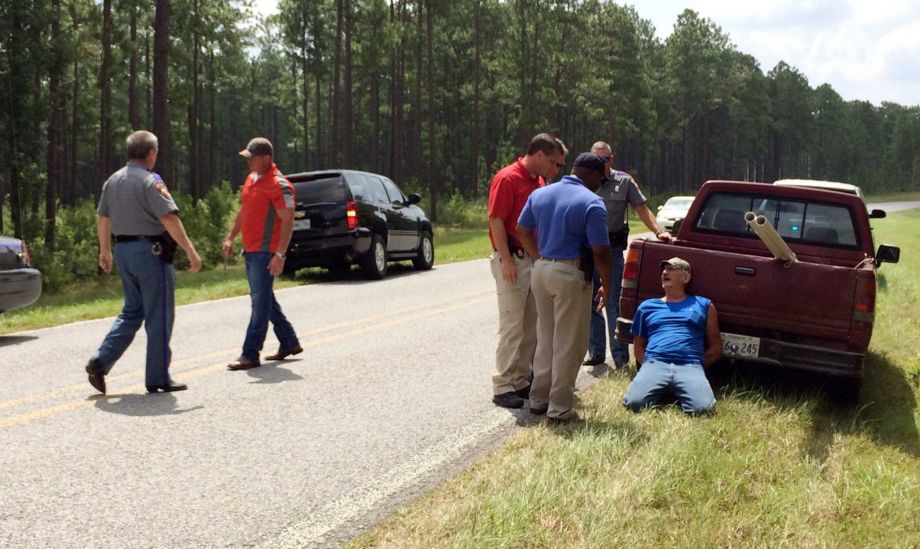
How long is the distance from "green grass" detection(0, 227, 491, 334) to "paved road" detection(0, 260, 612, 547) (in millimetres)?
1448

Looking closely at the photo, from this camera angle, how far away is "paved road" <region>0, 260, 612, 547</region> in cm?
419

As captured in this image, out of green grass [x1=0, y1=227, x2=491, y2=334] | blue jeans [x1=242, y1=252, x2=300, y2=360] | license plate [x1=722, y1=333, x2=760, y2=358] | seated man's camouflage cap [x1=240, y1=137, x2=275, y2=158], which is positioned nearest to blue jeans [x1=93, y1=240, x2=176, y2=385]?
blue jeans [x1=242, y1=252, x2=300, y2=360]

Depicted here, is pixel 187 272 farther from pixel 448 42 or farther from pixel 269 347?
pixel 448 42

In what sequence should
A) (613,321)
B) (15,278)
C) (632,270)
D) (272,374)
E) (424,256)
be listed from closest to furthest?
(632,270)
(272,374)
(613,321)
(15,278)
(424,256)

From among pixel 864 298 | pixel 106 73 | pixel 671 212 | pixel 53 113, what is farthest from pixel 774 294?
pixel 106 73

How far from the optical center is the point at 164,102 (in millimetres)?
21344

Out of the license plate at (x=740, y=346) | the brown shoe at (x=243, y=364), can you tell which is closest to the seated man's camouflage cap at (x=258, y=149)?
the brown shoe at (x=243, y=364)

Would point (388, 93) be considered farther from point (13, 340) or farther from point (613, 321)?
point (613, 321)

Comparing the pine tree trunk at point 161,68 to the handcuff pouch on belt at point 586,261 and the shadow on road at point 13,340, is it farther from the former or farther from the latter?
the handcuff pouch on belt at point 586,261

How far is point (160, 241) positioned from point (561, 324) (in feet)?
10.5

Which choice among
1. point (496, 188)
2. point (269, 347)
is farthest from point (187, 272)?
point (496, 188)

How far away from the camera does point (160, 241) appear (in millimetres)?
6891

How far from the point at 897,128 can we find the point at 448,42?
373 ft

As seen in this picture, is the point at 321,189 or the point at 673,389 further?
the point at 321,189
